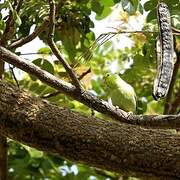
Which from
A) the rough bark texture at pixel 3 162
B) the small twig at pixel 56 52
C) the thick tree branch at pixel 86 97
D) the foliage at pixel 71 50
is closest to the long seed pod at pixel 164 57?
the thick tree branch at pixel 86 97

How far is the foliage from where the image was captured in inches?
83.0

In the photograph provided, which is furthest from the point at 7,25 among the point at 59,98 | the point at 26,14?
the point at 59,98

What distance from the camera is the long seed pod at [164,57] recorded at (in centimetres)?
143

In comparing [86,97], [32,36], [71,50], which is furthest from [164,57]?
[71,50]

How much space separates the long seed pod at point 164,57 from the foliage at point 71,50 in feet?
1.18

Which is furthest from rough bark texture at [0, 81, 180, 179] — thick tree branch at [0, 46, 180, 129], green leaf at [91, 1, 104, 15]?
green leaf at [91, 1, 104, 15]

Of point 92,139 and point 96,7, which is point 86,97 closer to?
point 92,139

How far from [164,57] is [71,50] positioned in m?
1.09

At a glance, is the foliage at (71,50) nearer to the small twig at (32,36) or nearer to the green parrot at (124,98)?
the small twig at (32,36)

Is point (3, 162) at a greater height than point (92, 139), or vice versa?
point (92, 139)

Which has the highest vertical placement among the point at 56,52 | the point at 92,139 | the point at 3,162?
the point at 56,52

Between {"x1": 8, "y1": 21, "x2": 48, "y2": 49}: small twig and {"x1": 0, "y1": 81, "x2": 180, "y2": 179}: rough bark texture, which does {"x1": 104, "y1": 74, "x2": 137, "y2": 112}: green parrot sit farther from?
{"x1": 8, "y1": 21, "x2": 48, "y2": 49}: small twig

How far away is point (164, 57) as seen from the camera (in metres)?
1.48

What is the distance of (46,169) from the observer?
9.34ft
